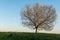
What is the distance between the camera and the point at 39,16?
39.3 metres

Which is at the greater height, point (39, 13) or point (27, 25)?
point (39, 13)

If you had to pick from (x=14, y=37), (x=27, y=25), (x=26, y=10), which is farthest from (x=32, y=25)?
(x=14, y=37)

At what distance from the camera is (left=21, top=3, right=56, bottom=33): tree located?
129ft

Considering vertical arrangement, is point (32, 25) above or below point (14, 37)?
above

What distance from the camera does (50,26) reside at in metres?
40.6

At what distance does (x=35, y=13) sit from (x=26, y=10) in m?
2.42

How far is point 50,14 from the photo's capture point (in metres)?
39.9

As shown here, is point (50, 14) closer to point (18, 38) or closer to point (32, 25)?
point (32, 25)

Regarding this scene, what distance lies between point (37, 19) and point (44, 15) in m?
1.87

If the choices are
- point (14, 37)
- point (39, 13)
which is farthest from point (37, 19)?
point (14, 37)

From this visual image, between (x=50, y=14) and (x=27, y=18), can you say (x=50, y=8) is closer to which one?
(x=50, y=14)

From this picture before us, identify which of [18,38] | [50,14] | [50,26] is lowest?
[18,38]

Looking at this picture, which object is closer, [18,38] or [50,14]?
[18,38]

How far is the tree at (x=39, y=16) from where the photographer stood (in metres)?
39.4
